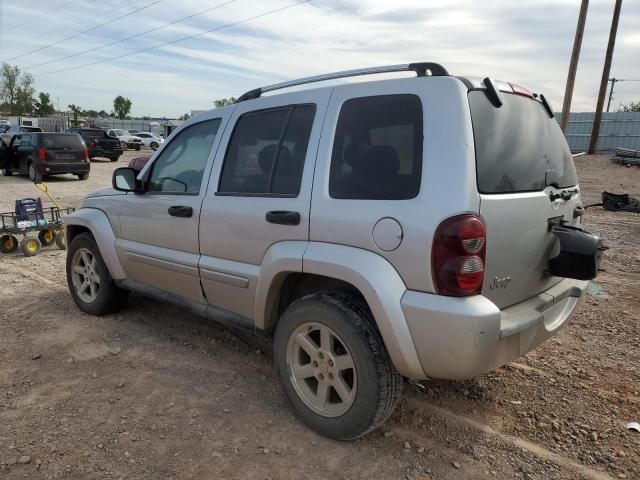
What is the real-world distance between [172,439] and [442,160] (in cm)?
212

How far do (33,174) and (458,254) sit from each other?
707 inches

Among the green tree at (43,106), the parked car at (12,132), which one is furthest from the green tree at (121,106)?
the parked car at (12,132)

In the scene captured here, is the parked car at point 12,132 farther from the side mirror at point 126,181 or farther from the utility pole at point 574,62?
the utility pole at point 574,62

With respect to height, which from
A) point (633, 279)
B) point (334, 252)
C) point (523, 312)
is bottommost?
point (633, 279)

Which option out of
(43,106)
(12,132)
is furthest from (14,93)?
(12,132)

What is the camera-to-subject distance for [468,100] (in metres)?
2.37

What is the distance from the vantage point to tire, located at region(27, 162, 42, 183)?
1634cm

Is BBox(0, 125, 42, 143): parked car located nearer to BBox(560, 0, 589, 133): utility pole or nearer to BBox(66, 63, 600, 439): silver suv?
BBox(66, 63, 600, 439): silver suv

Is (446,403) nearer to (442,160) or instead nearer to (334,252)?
(334,252)

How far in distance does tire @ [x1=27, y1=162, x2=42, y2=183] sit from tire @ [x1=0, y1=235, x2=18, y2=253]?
33.6 feet

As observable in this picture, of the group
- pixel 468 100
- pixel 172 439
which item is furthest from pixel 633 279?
pixel 172 439

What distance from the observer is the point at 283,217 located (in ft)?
9.35

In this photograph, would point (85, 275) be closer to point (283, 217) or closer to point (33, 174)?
point (283, 217)

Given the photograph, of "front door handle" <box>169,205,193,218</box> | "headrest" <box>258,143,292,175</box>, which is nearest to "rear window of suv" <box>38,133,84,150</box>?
"front door handle" <box>169,205,193,218</box>
